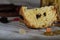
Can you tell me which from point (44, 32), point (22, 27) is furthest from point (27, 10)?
point (44, 32)

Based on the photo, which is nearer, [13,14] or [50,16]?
[50,16]

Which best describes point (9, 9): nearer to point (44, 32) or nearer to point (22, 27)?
point (22, 27)

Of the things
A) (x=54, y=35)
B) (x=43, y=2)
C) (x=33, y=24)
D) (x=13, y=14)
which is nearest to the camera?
(x=54, y=35)

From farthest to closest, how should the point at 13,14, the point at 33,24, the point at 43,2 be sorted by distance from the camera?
1. the point at 43,2
2. the point at 13,14
3. the point at 33,24

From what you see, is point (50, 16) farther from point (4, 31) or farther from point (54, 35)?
point (4, 31)

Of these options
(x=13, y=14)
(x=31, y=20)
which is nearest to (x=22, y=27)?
(x=31, y=20)

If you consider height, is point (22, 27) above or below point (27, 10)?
below
